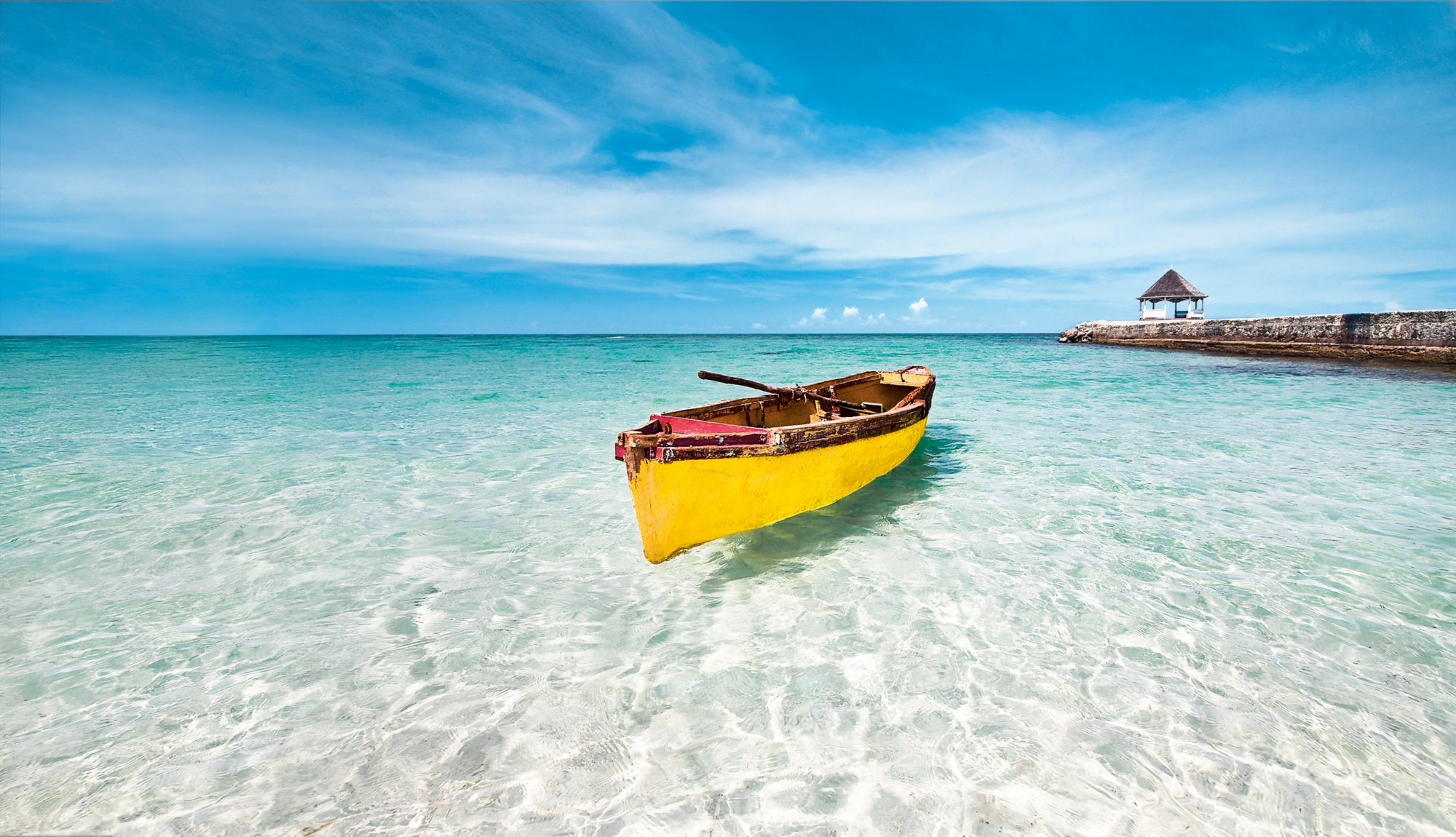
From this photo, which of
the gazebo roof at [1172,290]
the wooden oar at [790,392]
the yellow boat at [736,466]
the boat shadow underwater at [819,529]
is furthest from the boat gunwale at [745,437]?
the gazebo roof at [1172,290]

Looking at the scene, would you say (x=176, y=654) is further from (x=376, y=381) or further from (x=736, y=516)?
(x=376, y=381)

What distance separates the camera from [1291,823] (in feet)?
10.3

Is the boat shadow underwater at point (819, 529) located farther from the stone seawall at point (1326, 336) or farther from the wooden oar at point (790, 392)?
the stone seawall at point (1326, 336)

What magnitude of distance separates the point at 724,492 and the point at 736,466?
0.93 ft

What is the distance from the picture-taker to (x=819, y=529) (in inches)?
294

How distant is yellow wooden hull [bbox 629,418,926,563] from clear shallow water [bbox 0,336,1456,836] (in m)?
0.57

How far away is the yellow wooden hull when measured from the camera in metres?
5.43

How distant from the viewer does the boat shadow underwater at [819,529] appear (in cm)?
640

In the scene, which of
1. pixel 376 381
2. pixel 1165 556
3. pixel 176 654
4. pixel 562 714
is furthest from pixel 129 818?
pixel 376 381

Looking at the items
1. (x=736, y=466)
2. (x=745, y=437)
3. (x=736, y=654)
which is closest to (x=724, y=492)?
(x=736, y=466)

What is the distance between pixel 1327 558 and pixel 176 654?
11.0m

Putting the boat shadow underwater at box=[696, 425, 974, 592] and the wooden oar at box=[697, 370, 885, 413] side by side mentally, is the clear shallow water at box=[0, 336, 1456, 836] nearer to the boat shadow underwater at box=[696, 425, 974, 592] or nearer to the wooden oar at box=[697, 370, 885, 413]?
the boat shadow underwater at box=[696, 425, 974, 592]

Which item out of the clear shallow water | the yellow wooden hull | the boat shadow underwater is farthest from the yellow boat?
→ the clear shallow water

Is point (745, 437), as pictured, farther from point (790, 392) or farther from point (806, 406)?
point (806, 406)
